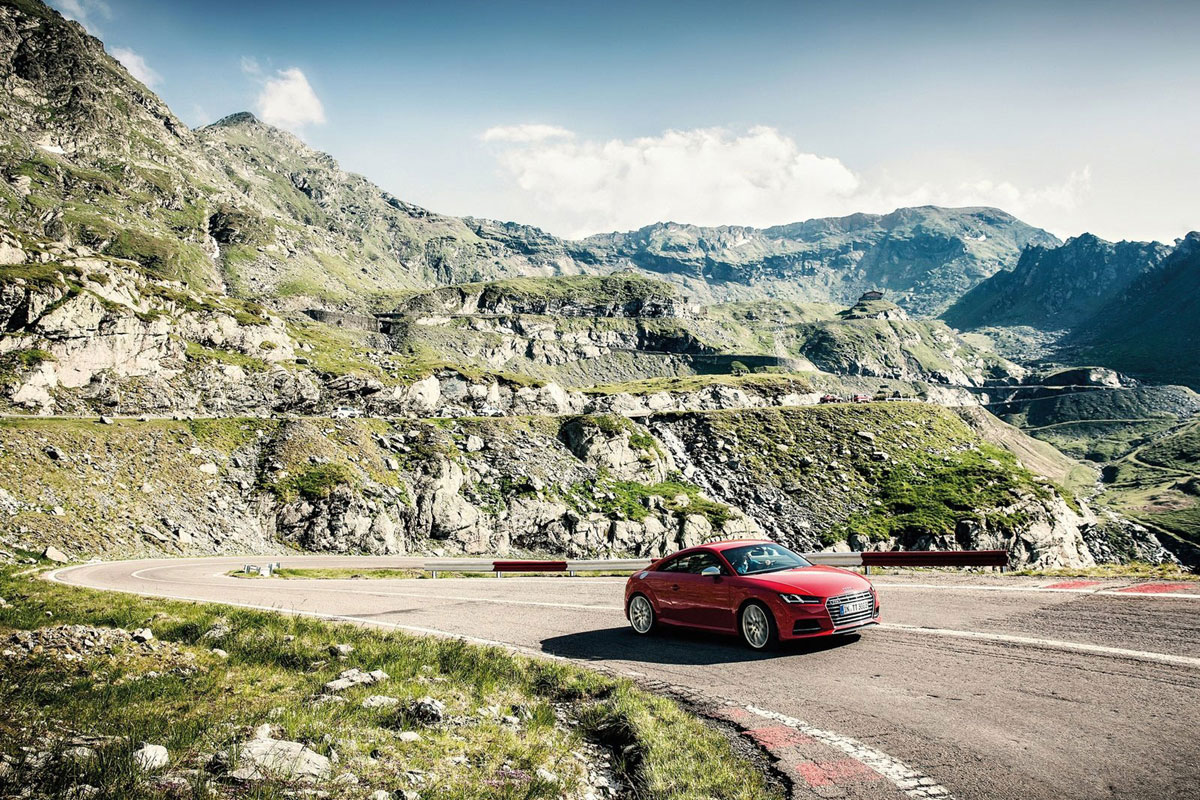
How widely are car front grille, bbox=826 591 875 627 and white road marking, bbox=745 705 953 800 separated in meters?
3.43

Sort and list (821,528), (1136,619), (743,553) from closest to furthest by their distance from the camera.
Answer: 1. (1136,619)
2. (743,553)
3. (821,528)

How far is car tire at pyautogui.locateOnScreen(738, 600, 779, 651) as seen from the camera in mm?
11594

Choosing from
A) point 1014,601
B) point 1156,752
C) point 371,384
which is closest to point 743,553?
point 1014,601

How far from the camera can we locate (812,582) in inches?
456

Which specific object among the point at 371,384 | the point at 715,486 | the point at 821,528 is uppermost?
the point at 371,384

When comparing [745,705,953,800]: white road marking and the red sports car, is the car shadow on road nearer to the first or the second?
the red sports car

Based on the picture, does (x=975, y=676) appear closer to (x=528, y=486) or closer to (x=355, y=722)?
(x=355, y=722)

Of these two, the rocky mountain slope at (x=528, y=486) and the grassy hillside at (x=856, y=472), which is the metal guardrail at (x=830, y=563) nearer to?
the rocky mountain slope at (x=528, y=486)

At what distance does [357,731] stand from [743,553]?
28.1 feet

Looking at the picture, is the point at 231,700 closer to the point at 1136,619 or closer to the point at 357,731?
the point at 357,731

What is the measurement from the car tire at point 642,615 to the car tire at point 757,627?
2406mm

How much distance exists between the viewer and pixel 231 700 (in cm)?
811

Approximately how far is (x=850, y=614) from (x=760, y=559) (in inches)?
82.9

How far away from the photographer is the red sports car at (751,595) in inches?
440
